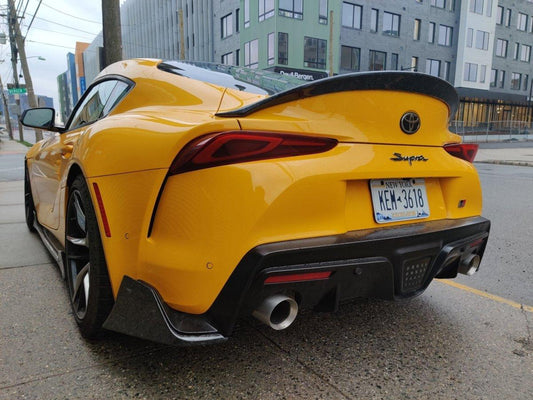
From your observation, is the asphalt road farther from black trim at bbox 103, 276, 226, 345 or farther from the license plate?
the license plate

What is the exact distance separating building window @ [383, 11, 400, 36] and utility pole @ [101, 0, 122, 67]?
1204 inches

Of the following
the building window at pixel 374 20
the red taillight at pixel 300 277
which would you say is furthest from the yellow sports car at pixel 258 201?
the building window at pixel 374 20

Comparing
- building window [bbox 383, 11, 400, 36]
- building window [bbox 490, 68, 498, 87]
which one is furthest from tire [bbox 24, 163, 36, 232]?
building window [bbox 490, 68, 498, 87]

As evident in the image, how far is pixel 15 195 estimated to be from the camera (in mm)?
7785

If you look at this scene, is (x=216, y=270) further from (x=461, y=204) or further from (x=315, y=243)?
(x=461, y=204)

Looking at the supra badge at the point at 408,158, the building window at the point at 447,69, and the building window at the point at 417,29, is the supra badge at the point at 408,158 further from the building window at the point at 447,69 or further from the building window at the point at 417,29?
the building window at the point at 447,69

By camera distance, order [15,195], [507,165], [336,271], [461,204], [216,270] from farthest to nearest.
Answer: [507,165], [15,195], [461,204], [336,271], [216,270]

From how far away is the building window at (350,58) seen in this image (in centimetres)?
3167

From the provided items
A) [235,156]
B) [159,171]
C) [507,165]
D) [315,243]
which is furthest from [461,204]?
[507,165]

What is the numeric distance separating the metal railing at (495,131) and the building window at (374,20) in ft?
37.5

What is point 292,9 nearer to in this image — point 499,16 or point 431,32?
point 431,32

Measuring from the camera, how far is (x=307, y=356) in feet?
6.98

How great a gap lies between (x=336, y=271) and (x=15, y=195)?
781 cm

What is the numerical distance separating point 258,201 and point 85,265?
121 centimetres
